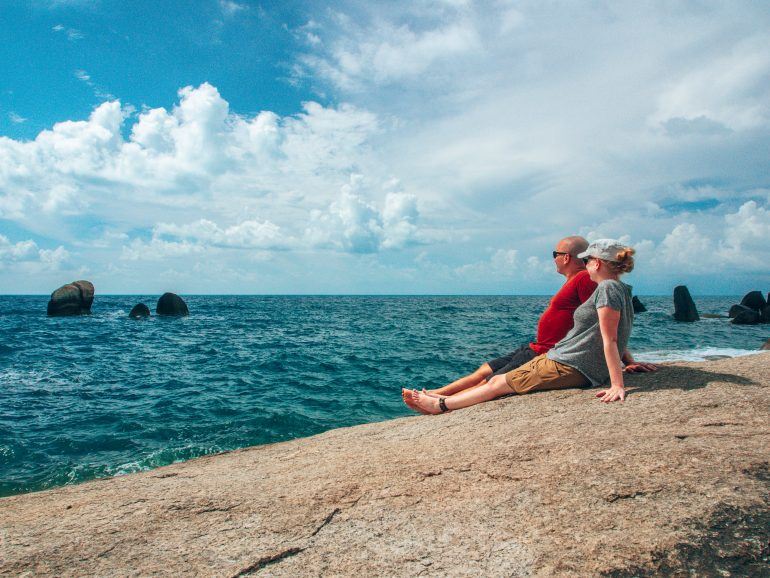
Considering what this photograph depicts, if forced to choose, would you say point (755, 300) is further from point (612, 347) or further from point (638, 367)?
point (612, 347)

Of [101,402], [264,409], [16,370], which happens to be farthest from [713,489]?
[16,370]

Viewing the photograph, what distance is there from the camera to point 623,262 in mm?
4512

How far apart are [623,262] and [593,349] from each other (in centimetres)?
101

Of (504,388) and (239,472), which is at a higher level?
(504,388)

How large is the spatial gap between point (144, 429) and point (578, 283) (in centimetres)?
975

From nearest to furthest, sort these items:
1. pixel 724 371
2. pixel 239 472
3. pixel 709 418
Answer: pixel 709 418
pixel 239 472
pixel 724 371

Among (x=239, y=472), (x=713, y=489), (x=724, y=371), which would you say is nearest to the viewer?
(x=713, y=489)

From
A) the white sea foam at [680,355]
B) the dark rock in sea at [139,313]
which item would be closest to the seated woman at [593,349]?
the white sea foam at [680,355]

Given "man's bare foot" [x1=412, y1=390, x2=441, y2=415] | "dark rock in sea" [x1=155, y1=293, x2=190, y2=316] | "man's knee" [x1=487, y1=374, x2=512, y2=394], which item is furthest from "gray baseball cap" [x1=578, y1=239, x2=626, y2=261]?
"dark rock in sea" [x1=155, y1=293, x2=190, y2=316]

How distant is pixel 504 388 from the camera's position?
5.35 meters

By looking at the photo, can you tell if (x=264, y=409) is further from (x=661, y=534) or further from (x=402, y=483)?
(x=661, y=534)

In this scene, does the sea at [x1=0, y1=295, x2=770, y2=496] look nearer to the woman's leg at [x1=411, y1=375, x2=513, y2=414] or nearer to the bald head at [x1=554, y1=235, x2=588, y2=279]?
the woman's leg at [x1=411, y1=375, x2=513, y2=414]

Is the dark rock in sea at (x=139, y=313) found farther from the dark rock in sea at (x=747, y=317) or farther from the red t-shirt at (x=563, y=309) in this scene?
the dark rock in sea at (x=747, y=317)

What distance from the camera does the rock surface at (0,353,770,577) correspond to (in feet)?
7.54
